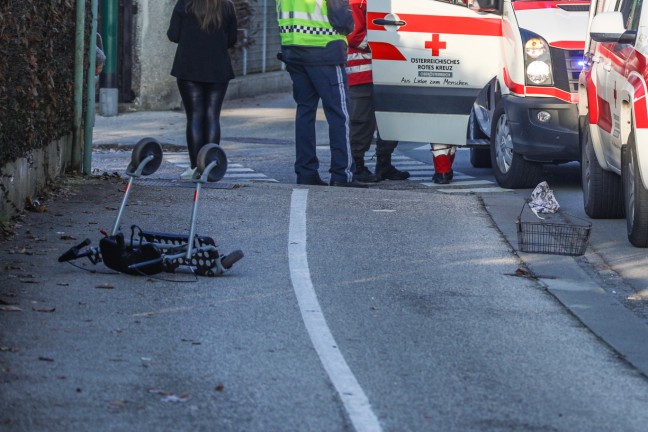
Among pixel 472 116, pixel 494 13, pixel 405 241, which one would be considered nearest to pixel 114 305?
pixel 405 241

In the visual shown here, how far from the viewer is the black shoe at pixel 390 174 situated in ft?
46.9

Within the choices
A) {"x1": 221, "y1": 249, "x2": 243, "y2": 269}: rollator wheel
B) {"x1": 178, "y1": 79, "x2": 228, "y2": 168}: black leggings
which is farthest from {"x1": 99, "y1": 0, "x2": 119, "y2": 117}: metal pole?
{"x1": 221, "y1": 249, "x2": 243, "y2": 269}: rollator wheel

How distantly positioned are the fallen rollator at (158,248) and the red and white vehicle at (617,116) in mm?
2950

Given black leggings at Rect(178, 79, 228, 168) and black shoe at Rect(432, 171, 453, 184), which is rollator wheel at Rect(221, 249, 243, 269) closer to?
black leggings at Rect(178, 79, 228, 168)

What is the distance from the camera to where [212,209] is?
10805mm

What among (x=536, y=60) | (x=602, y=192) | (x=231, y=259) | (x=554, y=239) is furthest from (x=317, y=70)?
(x=231, y=259)

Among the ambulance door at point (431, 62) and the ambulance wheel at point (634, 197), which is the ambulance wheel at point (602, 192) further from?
the ambulance door at point (431, 62)

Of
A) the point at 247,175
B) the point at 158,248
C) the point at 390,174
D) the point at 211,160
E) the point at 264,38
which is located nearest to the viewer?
the point at 158,248

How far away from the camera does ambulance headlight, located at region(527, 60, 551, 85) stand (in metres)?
12.8

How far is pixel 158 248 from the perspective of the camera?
803 cm

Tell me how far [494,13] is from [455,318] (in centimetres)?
A: 648

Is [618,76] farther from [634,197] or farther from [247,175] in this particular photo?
[247,175]

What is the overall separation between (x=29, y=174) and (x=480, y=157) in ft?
21.6

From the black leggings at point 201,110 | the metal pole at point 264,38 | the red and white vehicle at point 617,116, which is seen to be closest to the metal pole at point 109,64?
the metal pole at point 264,38
